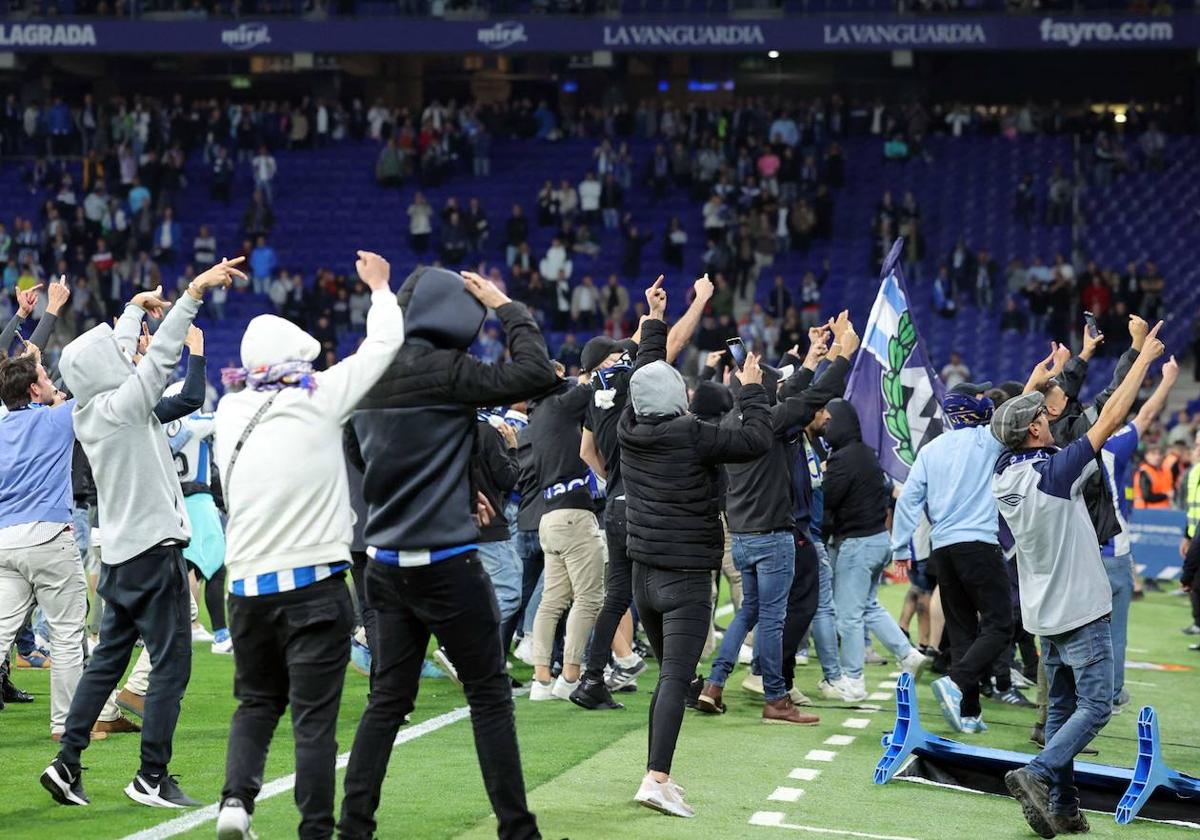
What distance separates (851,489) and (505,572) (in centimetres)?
235

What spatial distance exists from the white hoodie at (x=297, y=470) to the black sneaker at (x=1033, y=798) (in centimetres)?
319

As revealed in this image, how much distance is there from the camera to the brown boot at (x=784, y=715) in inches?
395

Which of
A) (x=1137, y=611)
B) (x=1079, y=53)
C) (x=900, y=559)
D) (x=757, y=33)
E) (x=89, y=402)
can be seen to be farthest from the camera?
(x=1079, y=53)

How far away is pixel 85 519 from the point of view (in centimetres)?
1243

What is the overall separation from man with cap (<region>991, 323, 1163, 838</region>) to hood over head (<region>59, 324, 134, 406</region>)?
3939mm

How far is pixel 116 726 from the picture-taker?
9375 mm

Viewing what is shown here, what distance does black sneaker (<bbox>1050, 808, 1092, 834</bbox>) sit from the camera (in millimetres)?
7430

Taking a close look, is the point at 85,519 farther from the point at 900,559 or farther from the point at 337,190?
the point at 337,190

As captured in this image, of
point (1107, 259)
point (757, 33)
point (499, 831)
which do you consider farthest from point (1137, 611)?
point (757, 33)

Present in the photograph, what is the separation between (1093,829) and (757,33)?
29329 mm

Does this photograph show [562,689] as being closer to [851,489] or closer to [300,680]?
→ [851,489]

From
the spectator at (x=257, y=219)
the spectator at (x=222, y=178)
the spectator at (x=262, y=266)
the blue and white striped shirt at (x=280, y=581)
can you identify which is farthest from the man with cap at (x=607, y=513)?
the spectator at (x=222, y=178)

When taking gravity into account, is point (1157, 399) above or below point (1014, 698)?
above

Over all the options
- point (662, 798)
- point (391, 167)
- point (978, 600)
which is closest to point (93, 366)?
point (662, 798)
